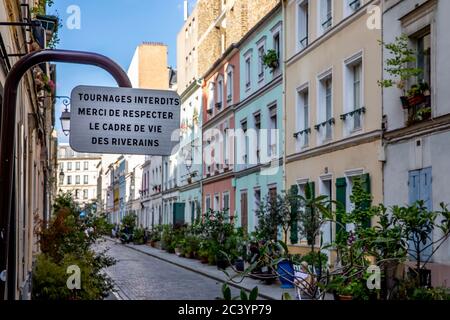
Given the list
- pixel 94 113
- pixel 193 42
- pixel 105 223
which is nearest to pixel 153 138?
pixel 94 113

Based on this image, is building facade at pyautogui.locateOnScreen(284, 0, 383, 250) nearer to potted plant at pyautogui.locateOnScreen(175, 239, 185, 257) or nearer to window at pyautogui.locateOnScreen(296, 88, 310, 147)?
window at pyautogui.locateOnScreen(296, 88, 310, 147)

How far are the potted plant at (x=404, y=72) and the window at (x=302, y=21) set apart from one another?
7.19 metres

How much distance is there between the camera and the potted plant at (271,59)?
24.7 meters

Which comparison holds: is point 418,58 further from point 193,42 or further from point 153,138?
point 193,42

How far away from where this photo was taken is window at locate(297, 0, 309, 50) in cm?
2262

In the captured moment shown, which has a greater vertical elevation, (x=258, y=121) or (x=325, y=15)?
(x=325, y=15)

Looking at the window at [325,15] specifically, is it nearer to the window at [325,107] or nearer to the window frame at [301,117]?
the window at [325,107]

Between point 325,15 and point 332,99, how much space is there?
2.87 meters

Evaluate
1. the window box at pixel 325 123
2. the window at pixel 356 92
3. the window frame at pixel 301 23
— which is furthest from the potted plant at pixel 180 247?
the window at pixel 356 92

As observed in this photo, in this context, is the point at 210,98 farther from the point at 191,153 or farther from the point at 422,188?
the point at 422,188

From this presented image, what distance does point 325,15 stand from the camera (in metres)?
20.8

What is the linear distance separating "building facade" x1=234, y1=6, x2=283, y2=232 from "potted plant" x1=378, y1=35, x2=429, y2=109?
351 inches

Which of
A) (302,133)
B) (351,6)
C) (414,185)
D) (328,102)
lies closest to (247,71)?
(302,133)
